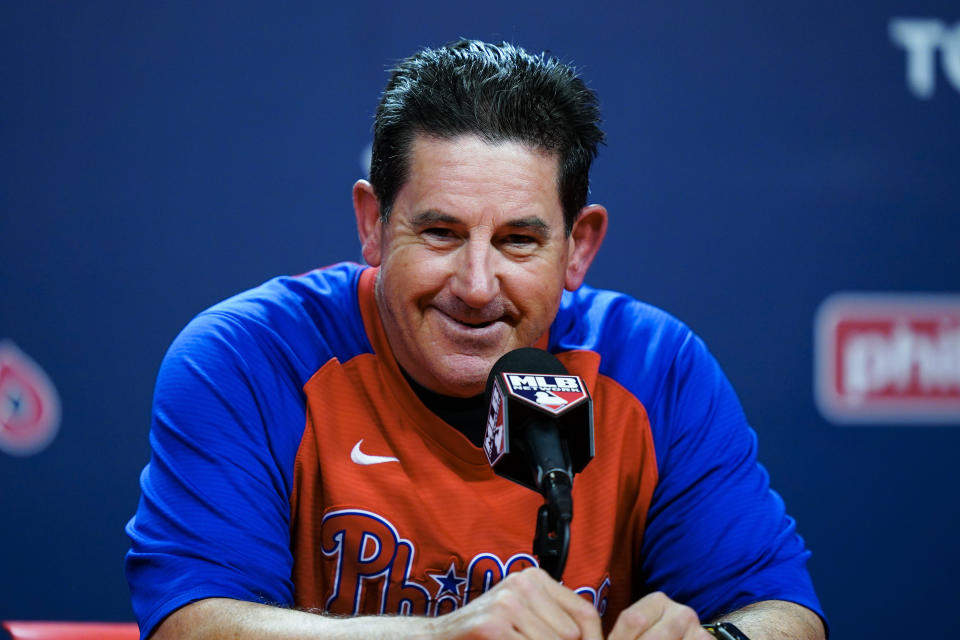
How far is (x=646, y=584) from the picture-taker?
153 centimetres

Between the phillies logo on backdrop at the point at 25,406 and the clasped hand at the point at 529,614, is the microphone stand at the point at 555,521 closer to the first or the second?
the clasped hand at the point at 529,614

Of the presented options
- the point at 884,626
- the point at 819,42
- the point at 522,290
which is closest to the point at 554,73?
the point at 522,290

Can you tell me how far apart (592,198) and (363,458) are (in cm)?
108

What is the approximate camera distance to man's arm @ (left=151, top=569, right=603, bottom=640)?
0.99m

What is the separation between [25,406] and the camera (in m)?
2.16

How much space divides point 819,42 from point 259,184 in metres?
1.37

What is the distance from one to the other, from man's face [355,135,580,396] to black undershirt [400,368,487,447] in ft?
0.19

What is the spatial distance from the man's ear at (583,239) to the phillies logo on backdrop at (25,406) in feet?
4.05

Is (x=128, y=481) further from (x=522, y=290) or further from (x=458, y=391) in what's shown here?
(x=522, y=290)

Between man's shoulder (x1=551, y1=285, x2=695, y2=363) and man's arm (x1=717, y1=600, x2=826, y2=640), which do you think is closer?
man's arm (x1=717, y1=600, x2=826, y2=640)

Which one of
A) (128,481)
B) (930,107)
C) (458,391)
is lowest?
(128,481)

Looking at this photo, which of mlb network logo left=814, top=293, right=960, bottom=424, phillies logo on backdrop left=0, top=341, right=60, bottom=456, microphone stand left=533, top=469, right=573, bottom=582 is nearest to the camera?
microphone stand left=533, top=469, right=573, bottom=582

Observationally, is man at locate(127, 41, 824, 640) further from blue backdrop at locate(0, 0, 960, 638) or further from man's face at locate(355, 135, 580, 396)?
blue backdrop at locate(0, 0, 960, 638)

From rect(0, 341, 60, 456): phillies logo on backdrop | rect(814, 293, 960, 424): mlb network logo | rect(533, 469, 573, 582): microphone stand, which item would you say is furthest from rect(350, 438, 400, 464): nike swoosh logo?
rect(814, 293, 960, 424): mlb network logo
